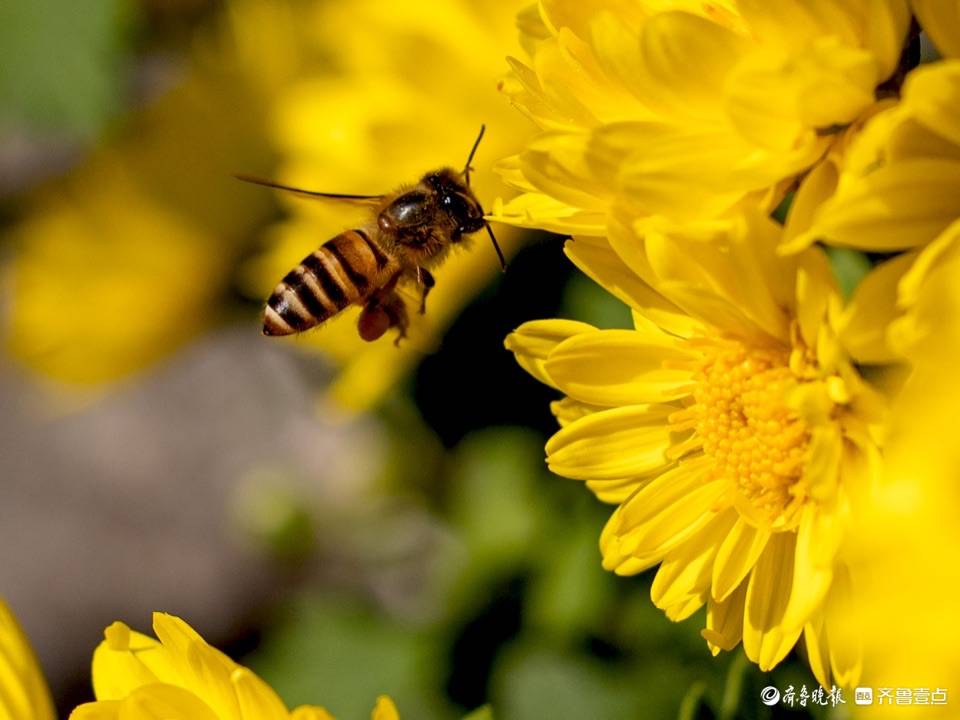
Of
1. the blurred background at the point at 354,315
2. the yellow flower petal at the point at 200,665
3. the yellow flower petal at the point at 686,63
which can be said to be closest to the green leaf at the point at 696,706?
the blurred background at the point at 354,315

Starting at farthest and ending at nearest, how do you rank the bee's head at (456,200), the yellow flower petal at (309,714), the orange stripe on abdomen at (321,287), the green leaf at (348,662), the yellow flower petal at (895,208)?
the green leaf at (348,662) < the bee's head at (456,200) < the orange stripe on abdomen at (321,287) < the yellow flower petal at (309,714) < the yellow flower petal at (895,208)

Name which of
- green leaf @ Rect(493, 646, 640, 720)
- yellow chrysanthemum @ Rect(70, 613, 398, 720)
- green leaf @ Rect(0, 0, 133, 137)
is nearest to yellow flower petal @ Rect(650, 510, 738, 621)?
yellow chrysanthemum @ Rect(70, 613, 398, 720)

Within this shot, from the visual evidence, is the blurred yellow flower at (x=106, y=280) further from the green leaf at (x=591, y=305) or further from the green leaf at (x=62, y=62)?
the green leaf at (x=591, y=305)

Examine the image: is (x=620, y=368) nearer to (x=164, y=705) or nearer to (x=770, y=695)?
(x=770, y=695)

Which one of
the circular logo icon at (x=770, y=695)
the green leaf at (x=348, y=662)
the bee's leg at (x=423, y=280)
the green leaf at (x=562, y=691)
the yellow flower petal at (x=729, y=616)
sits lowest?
the green leaf at (x=348, y=662)

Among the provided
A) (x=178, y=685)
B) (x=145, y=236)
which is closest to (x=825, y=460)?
(x=178, y=685)

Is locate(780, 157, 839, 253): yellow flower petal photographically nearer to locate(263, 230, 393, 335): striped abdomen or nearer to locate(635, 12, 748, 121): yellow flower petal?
locate(635, 12, 748, 121): yellow flower petal
